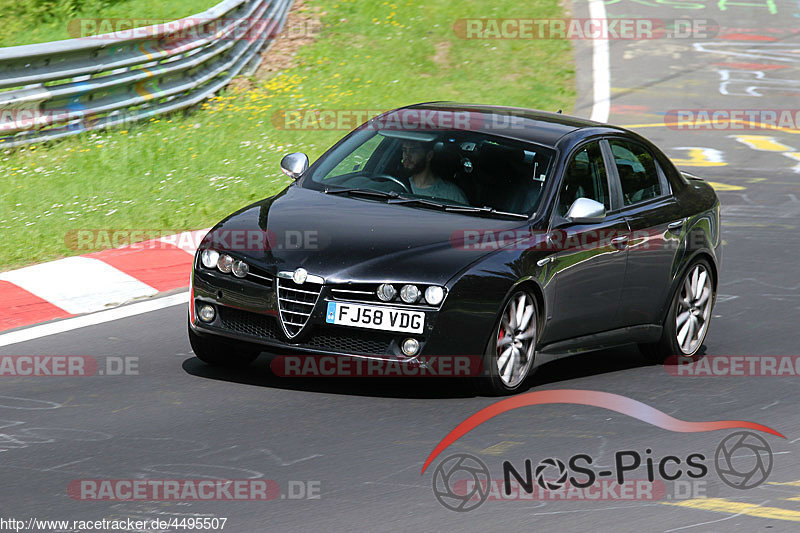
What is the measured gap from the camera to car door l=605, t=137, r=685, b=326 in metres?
8.93

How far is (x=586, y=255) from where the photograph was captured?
27.7 ft

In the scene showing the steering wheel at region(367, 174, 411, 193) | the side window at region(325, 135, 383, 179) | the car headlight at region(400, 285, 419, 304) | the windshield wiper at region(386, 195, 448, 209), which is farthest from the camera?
the side window at region(325, 135, 383, 179)

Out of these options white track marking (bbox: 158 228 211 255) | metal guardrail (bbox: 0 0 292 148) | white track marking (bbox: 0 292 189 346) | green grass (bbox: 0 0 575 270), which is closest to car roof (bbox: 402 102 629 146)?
white track marking (bbox: 0 292 189 346)

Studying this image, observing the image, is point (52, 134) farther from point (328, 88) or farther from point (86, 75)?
point (328, 88)

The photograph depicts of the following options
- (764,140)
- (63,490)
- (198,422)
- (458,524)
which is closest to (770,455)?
(458,524)

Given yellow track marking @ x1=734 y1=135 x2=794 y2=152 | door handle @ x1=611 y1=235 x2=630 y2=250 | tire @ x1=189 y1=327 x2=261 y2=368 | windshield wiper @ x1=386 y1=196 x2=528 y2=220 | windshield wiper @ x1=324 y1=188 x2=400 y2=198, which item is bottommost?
yellow track marking @ x1=734 y1=135 x2=794 y2=152

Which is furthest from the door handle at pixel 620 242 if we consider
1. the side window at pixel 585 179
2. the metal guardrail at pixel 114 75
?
the metal guardrail at pixel 114 75

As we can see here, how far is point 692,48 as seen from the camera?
89.0 feet

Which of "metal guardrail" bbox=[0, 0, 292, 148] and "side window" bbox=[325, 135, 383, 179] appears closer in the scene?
"side window" bbox=[325, 135, 383, 179]

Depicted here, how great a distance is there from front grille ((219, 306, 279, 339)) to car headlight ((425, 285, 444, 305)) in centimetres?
86

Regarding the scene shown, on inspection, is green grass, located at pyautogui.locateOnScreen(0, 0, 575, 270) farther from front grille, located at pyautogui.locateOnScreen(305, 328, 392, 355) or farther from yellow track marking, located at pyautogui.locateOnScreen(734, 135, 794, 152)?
front grille, located at pyautogui.locateOnScreen(305, 328, 392, 355)

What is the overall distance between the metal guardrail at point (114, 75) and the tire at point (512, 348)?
24.6ft

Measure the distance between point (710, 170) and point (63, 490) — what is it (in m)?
13.1

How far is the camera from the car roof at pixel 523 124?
29.1 feet
